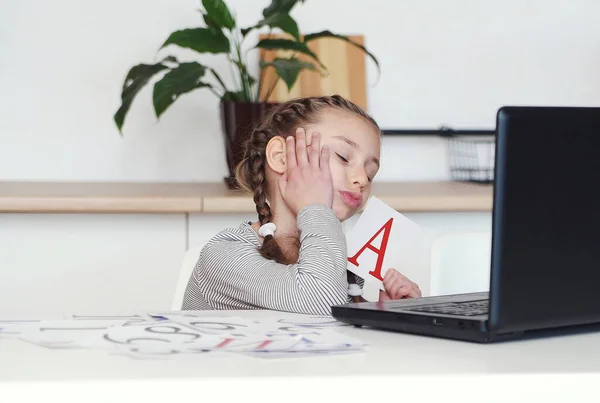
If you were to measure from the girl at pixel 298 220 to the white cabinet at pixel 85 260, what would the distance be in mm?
425

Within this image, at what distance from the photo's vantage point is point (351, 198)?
1259 millimetres

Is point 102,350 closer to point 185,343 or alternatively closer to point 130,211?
point 185,343

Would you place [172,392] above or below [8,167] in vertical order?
below

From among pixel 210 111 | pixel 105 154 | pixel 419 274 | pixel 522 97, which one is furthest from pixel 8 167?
pixel 522 97

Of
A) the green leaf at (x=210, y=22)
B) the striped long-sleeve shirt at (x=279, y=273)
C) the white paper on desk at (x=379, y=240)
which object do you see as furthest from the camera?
the green leaf at (x=210, y=22)

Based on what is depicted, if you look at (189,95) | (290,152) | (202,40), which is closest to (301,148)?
(290,152)

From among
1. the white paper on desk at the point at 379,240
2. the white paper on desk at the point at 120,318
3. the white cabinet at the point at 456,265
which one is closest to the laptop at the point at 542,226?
the white paper on desk at the point at 120,318

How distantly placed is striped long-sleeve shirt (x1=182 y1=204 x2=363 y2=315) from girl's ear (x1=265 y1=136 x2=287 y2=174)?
14cm

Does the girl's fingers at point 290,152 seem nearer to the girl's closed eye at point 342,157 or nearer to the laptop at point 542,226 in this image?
the girl's closed eye at point 342,157

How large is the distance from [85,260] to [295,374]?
4.59ft

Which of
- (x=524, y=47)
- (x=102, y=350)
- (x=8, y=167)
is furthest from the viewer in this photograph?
(x=524, y=47)

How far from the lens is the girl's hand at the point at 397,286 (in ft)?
4.07

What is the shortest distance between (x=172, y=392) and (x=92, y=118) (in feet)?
5.88

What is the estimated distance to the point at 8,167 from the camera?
7.19 feet
